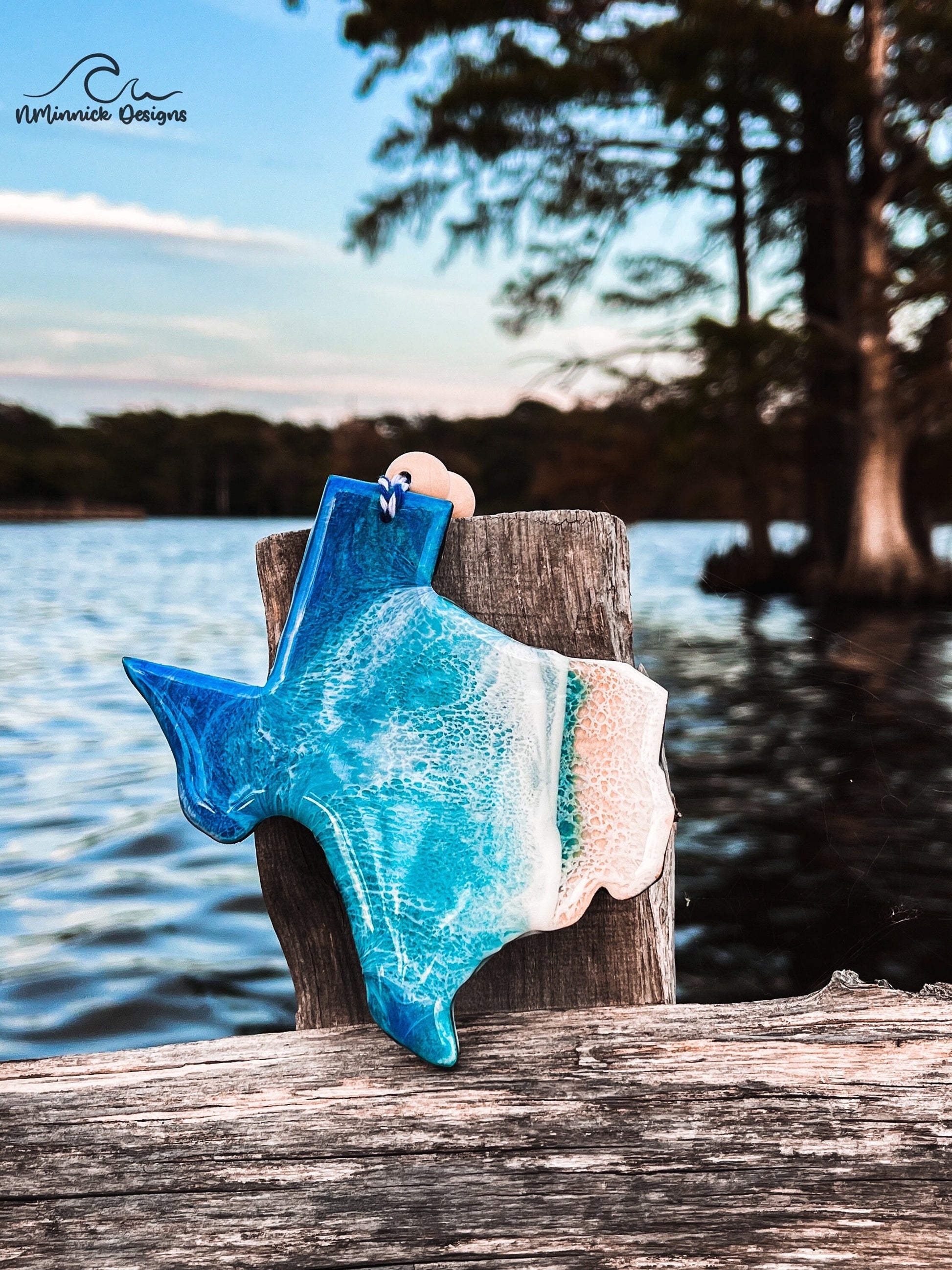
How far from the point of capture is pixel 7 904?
4391 mm

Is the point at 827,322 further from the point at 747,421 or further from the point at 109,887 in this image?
the point at 109,887

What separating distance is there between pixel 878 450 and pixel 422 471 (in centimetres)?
1648

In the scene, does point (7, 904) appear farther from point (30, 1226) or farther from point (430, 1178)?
point (430, 1178)

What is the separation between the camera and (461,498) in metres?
1.84

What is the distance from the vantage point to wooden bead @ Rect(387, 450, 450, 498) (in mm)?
1764

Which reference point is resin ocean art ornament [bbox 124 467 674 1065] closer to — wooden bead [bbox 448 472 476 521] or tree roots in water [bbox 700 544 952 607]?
wooden bead [bbox 448 472 476 521]

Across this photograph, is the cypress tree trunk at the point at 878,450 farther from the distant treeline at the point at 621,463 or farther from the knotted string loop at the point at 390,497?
the knotted string loop at the point at 390,497

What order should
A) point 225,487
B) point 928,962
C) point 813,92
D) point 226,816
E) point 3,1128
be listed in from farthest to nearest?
point 225,487 → point 813,92 → point 928,962 → point 226,816 → point 3,1128

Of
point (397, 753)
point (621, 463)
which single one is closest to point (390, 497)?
point (397, 753)

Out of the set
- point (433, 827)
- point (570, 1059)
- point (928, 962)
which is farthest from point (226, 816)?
point (928, 962)

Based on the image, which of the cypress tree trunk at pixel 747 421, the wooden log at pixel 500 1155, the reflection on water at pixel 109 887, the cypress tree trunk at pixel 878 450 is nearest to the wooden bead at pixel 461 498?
the wooden log at pixel 500 1155

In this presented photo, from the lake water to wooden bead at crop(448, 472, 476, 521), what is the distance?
114 centimetres

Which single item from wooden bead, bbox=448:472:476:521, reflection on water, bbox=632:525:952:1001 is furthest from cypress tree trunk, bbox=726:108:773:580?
wooden bead, bbox=448:472:476:521

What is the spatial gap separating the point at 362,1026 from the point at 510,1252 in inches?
17.7
